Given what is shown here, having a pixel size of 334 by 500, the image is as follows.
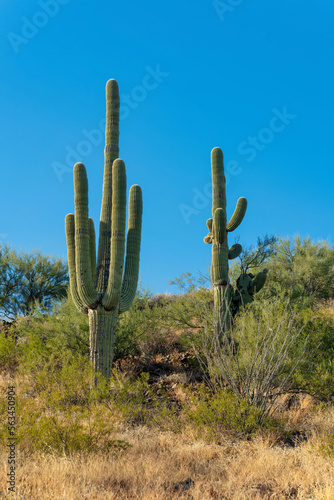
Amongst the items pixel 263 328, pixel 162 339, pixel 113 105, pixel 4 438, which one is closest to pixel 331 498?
pixel 4 438

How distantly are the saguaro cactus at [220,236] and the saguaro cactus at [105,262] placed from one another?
8.64ft

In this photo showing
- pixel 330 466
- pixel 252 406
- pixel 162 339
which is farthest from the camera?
pixel 162 339

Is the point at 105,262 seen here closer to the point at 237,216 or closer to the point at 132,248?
the point at 132,248

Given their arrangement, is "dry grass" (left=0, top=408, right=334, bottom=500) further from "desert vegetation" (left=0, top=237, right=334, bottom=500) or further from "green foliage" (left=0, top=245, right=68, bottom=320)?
"green foliage" (left=0, top=245, right=68, bottom=320)

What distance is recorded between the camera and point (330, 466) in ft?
18.4

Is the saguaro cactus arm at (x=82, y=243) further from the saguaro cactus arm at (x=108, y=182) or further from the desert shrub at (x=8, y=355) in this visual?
the desert shrub at (x=8, y=355)

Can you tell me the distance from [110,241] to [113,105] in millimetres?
3902

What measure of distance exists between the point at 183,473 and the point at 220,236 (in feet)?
24.5

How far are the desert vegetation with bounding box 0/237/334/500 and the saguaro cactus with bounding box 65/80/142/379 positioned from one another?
80 cm

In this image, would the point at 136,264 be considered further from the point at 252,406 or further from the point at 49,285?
the point at 49,285

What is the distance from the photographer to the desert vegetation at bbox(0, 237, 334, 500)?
5.10 metres

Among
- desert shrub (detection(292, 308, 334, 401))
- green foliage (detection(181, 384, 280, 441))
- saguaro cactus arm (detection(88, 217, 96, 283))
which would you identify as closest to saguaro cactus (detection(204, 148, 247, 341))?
desert shrub (detection(292, 308, 334, 401))

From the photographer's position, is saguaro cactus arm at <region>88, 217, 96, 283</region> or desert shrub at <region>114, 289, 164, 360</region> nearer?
saguaro cactus arm at <region>88, 217, 96, 283</region>

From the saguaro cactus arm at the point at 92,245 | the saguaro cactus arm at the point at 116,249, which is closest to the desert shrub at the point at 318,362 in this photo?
the saguaro cactus arm at the point at 116,249
